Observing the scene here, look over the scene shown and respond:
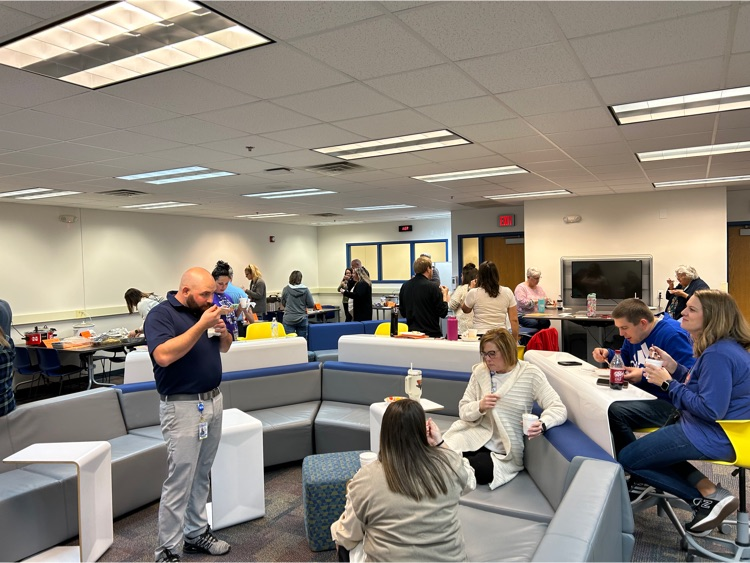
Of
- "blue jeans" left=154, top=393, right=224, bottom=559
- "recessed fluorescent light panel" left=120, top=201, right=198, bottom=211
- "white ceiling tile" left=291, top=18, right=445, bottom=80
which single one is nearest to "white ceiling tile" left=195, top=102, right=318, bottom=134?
"white ceiling tile" left=291, top=18, right=445, bottom=80

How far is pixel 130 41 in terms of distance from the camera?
258 cm

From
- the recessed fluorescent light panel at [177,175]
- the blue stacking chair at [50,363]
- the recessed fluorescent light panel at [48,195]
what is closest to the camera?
the recessed fluorescent light panel at [177,175]

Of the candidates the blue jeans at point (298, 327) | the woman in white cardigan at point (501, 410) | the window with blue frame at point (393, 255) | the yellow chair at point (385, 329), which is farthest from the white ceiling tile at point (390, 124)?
the window with blue frame at point (393, 255)

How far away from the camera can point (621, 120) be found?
4.15 m

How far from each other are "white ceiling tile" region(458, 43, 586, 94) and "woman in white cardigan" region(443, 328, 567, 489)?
1.52 m

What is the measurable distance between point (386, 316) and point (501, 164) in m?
7.58

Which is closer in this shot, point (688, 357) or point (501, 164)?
point (688, 357)

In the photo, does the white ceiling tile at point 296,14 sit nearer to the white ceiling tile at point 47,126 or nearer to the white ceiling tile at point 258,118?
the white ceiling tile at point 258,118

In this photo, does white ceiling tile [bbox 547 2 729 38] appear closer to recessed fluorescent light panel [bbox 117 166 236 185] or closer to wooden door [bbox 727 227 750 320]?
recessed fluorescent light panel [bbox 117 166 236 185]

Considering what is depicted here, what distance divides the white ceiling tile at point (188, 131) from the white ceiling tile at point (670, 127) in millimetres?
3349

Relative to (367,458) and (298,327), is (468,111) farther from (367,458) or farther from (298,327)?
(298,327)

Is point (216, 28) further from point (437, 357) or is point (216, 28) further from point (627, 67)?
point (437, 357)

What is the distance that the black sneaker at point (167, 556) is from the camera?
2.66 m

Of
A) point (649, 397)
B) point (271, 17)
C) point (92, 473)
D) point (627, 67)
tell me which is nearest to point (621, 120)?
point (627, 67)
